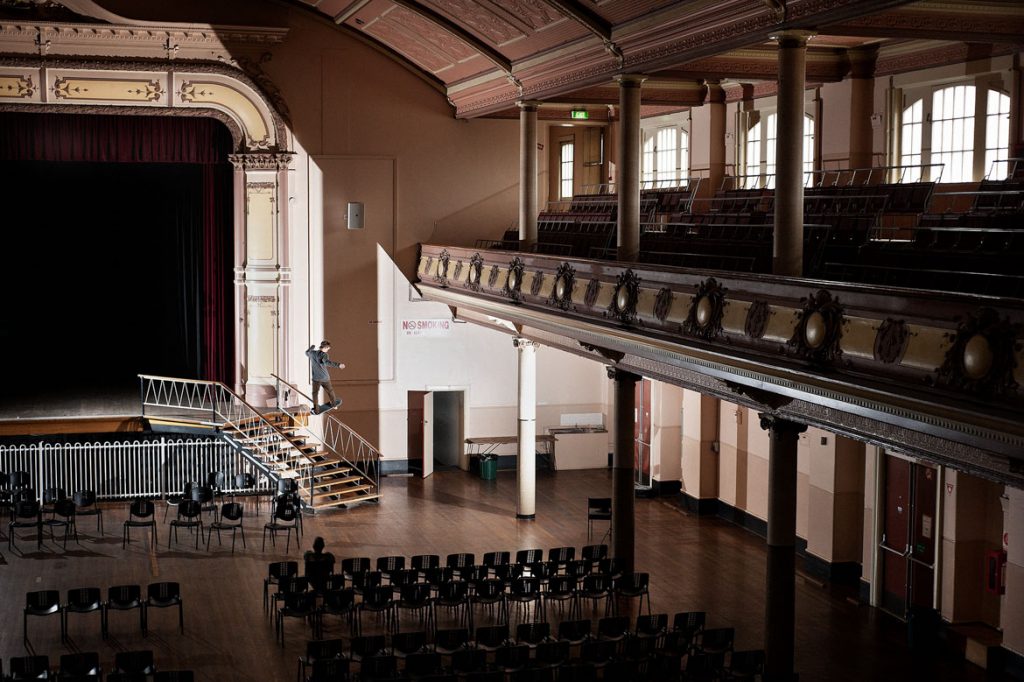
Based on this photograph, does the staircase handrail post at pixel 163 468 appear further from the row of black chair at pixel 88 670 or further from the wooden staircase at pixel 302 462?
the row of black chair at pixel 88 670

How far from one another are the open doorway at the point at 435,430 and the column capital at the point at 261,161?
20.1 ft

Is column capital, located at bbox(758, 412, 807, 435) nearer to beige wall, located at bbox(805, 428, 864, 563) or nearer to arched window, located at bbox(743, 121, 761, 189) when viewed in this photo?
beige wall, located at bbox(805, 428, 864, 563)

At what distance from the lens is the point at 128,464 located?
24859mm

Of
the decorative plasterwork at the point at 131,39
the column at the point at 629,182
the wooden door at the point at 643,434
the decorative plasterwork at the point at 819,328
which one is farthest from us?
the wooden door at the point at 643,434

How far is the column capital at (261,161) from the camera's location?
2644cm

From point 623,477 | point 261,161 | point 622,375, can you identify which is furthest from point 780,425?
point 261,161

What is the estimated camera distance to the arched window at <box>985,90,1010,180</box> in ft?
57.2

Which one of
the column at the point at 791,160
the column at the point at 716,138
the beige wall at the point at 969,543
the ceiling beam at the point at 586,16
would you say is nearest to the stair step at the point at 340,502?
the column at the point at 716,138

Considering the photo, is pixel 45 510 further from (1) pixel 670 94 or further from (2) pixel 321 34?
(1) pixel 670 94

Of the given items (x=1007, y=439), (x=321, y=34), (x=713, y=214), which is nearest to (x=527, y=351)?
(x=713, y=214)

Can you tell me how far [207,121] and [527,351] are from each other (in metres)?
9.09

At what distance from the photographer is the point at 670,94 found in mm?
24875

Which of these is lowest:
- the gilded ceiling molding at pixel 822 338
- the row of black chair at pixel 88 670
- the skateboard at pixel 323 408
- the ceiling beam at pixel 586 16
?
the row of black chair at pixel 88 670

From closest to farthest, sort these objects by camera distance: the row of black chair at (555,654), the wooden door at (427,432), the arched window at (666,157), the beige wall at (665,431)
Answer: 1. the row of black chair at (555,654)
2. the beige wall at (665,431)
3. the arched window at (666,157)
4. the wooden door at (427,432)
